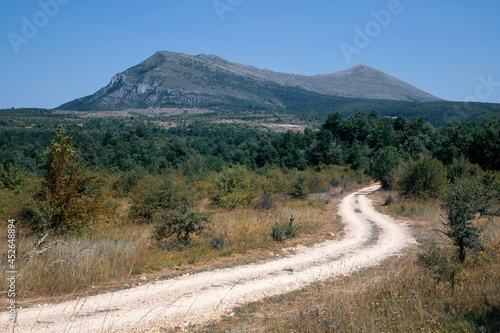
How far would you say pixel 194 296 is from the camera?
562 centimetres

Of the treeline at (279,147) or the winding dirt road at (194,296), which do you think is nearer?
the winding dirt road at (194,296)

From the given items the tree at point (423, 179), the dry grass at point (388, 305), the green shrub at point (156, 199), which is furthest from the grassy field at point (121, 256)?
the tree at point (423, 179)

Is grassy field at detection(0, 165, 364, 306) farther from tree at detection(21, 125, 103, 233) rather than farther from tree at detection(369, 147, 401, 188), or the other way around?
tree at detection(369, 147, 401, 188)

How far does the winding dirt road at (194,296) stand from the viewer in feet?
15.0

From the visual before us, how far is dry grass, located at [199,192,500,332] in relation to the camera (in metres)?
4.24

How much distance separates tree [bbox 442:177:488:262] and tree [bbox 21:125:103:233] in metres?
9.34

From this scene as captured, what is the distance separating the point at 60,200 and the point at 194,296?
5.32 metres

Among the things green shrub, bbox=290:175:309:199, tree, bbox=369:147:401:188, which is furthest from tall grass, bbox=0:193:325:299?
tree, bbox=369:147:401:188

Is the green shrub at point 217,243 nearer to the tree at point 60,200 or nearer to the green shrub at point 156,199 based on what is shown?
the tree at point 60,200

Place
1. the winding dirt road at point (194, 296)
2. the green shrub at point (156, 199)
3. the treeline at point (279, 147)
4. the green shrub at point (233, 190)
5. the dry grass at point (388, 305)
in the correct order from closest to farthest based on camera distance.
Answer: the dry grass at point (388, 305) < the winding dirt road at point (194, 296) < the green shrub at point (156, 199) < the green shrub at point (233, 190) < the treeline at point (279, 147)

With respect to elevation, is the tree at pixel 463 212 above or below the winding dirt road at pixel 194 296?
above

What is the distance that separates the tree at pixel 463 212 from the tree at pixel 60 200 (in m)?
9.34

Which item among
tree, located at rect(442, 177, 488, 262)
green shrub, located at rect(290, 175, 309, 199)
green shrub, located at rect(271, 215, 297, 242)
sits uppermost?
tree, located at rect(442, 177, 488, 262)

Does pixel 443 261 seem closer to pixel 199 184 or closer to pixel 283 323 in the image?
pixel 283 323
